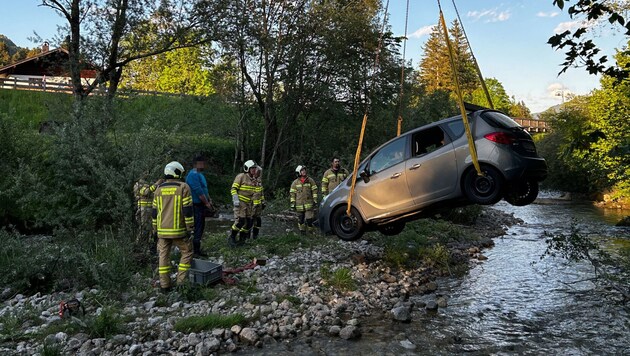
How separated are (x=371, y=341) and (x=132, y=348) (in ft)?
11.0

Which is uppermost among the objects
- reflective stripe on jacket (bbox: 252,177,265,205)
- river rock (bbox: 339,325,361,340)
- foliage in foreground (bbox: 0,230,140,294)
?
reflective stripe on jacket (bbox: 252,177,265,205)

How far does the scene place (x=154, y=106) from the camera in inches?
1031

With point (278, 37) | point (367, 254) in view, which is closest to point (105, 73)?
point (278, 37)

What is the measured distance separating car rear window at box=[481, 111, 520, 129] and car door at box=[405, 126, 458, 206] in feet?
2.07

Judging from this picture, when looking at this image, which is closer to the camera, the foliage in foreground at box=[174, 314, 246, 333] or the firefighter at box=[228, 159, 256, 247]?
the foliage in foreground at box=[174, 314, 246, 333]

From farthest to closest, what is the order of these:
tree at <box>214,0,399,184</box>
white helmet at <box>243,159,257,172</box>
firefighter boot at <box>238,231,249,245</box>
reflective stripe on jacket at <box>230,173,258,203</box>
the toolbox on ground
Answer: tree at <box>214,0,399,184</box>
firefighter boot at <box>238,231,249,245</box>
reflective stripe on jacket at <box>230,173,258,203</box>
white helmet at <box>243,159,257,172</box>
the toolbox on ground

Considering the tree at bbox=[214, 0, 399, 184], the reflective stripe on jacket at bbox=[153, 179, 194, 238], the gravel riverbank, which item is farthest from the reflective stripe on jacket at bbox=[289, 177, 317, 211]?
the tree at bbox=[214, 0, 399, 184]

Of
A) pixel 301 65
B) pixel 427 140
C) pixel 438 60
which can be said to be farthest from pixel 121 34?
pixel 438 60

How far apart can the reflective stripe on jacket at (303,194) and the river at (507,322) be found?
4.17 meters

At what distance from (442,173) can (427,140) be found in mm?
804

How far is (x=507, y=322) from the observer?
8.23 meters

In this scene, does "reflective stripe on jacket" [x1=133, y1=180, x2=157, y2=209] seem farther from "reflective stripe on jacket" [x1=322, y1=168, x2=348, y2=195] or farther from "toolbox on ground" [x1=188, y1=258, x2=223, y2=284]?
"reflective stripe on jacket" [x1=322, y1=168, x2=348, y2=195]

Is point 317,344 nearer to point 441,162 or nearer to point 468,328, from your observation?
point 468,328

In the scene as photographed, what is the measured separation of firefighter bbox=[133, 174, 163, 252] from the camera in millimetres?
9820
